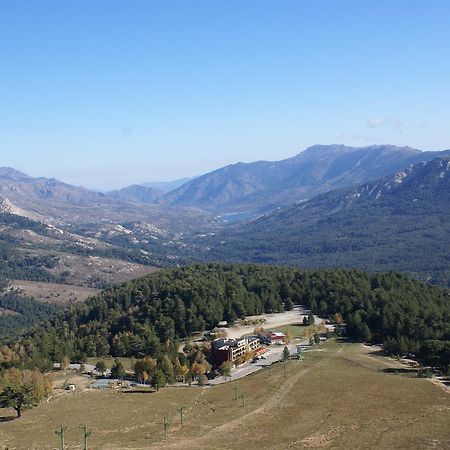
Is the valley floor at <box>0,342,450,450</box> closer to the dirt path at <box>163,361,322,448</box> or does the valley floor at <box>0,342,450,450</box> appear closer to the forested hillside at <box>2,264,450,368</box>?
the dirt path at <box>163,361,322,448</box>

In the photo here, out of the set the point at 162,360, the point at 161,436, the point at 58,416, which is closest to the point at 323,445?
the point at 161,436

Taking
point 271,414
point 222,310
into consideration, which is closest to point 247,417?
point 271,414

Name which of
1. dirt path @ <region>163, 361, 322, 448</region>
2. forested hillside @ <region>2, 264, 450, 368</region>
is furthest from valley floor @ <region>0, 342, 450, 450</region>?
forested hillside @ <region>2, 264, 450, 368</region>

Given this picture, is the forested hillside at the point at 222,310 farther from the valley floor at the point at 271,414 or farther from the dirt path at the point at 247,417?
the dirt path at the point at 247,417

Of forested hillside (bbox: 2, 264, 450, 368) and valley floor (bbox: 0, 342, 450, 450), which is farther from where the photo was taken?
Result: forested hillside (bbox: 2, 264, 450, 368)

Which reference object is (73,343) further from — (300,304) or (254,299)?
(300,304)
